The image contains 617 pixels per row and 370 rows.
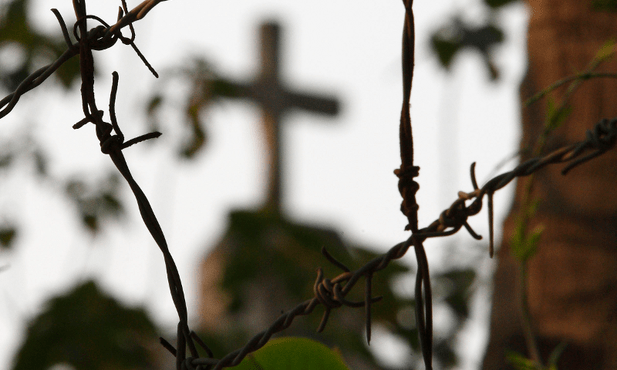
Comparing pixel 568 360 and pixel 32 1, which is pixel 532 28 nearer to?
pixel 568 360

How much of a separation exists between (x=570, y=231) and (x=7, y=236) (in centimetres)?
174

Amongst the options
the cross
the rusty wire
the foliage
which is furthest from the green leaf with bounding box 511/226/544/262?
the cross

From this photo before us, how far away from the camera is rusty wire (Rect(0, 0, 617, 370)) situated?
1.16 ft

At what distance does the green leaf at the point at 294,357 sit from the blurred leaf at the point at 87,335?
1152mm

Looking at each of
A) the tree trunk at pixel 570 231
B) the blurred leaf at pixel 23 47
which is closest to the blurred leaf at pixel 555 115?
the tree trunk at pixel 570 231

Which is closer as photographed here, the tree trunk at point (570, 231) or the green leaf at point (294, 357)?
the green leaf at point (294, 357)

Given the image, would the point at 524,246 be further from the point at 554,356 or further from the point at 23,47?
the point at 23,47

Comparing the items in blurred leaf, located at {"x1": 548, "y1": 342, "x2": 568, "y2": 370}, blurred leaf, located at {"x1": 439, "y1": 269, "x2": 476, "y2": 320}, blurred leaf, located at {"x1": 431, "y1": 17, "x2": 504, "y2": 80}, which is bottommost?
blurred leaf, located at {"x1": 439, "y1": 269, "x2": 476, "y2": 320}

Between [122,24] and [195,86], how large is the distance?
4.92 ft

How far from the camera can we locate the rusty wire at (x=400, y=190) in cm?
35

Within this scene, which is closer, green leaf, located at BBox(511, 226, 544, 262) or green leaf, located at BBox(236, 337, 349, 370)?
green leaf, located at BBox(236, 337, 349, 370)

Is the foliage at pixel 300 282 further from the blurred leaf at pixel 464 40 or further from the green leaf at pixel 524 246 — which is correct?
→ the green leaf at pixel 524 246

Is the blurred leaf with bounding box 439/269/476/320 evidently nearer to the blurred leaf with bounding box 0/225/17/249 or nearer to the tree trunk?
the tree trunk

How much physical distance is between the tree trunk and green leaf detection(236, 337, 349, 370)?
48cm
